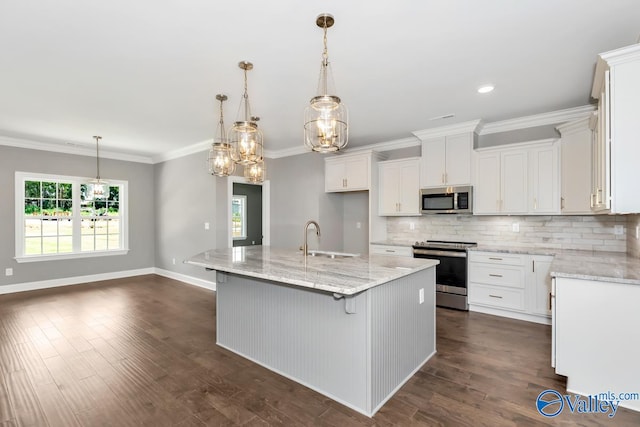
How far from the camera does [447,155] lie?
4.47 metres

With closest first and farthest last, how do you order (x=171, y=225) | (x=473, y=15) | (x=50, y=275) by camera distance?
(x=473, y=15)
(x=50, y=275)
(x=171, y=225)

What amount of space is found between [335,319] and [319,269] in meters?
0.38

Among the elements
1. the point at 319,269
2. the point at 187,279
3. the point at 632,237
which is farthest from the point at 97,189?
the point at 632,237

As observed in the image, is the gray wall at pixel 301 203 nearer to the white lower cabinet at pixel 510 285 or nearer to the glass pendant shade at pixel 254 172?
A: the glass pendant shade at pixel 254 172

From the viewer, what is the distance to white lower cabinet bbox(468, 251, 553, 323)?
367cm

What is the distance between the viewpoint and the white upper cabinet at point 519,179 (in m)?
3.79

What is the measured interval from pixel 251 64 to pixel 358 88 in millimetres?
1111

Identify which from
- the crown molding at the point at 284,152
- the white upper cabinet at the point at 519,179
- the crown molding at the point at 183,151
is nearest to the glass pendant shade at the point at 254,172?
the crown molding at the point at 183,151

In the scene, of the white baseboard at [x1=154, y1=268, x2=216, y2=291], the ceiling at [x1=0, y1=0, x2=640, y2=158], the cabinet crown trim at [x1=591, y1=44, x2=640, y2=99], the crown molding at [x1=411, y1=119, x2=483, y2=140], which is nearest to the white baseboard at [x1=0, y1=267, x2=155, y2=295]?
the white baseboard at [x1=154, y1=268, x2=216, y2=291]

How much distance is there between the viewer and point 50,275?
18.8ft

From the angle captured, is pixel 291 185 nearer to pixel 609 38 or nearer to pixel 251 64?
pixel 251 64

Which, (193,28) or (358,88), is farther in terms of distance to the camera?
(358,88)

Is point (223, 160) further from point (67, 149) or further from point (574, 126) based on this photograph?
point (67, 149)

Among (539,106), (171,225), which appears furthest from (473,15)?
(171,225)
